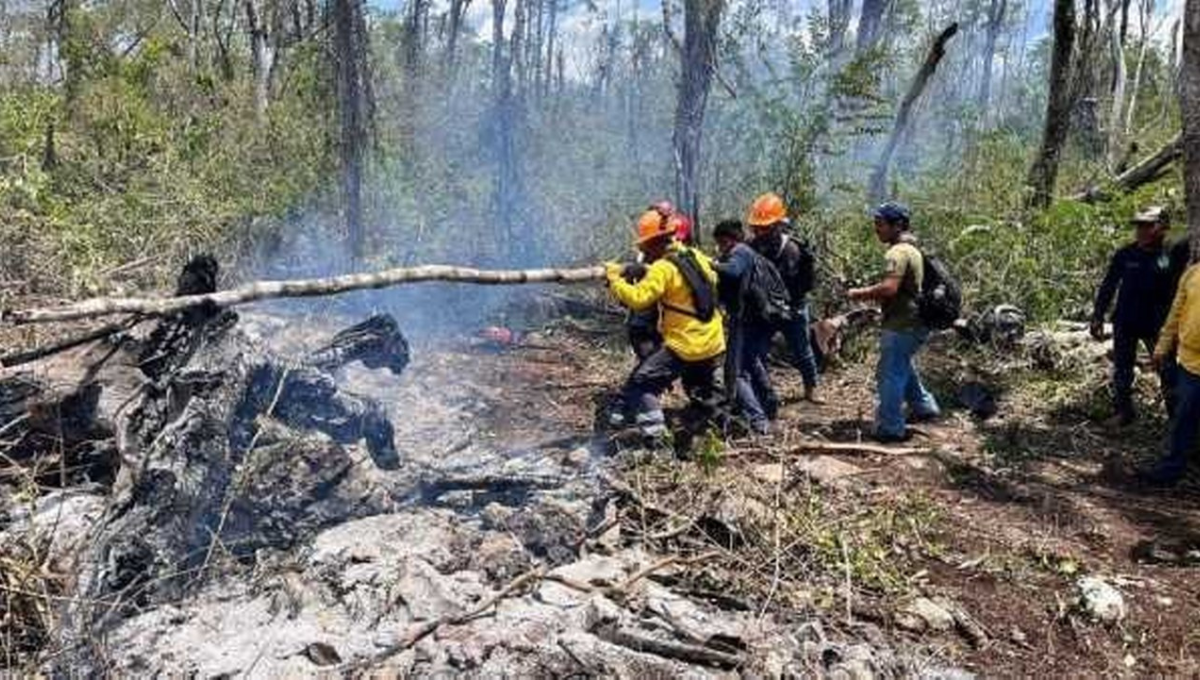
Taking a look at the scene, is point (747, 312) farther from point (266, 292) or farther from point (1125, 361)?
point (266, 292)

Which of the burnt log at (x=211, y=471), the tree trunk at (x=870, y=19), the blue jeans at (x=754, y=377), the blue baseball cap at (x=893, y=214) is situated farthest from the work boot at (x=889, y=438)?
the tree trunk at (x=870, y=19)

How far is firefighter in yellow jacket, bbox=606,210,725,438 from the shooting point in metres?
5.30

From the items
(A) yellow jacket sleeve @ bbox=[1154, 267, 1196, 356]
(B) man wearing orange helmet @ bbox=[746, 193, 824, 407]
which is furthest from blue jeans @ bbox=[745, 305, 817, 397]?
(A) yellow jacket sleeve @ bbox=[1154, 267, 1196, 356]

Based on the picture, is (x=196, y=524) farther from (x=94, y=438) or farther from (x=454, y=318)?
(x=454, y=318)

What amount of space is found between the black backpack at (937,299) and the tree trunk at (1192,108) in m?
1.50

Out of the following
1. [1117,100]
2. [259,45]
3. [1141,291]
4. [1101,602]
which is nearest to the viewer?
[1101,602]

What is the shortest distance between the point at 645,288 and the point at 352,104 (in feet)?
16.2

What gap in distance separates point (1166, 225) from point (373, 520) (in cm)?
520

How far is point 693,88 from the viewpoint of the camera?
35.4 ft

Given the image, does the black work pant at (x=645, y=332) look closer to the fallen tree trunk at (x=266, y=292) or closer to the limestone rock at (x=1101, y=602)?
the fallen tree trunk at (x=266, y=292)

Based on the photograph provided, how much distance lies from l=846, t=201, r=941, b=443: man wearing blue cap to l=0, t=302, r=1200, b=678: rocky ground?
0.31 metres

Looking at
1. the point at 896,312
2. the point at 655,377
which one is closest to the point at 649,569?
the point at 655,377

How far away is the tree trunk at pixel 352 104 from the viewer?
8734mm

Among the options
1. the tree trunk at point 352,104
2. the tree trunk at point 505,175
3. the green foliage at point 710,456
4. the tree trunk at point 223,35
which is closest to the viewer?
the green foliage at point 710,456
